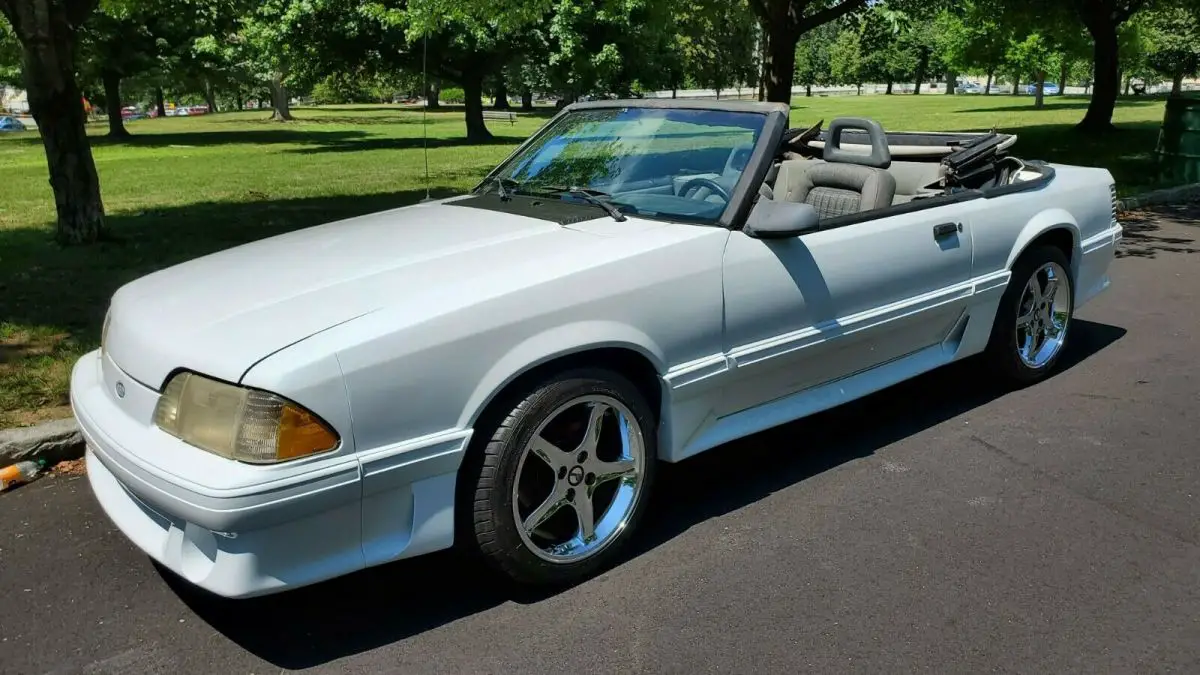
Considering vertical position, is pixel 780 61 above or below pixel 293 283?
above

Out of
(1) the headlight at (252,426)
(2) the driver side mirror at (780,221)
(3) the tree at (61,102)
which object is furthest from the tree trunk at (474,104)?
(1) the headlight at (252,426)

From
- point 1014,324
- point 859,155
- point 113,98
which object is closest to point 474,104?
point 113,98

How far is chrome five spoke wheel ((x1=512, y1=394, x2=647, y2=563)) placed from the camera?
3.12m

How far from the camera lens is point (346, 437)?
2.62 m

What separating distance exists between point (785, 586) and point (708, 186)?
61.3 inches

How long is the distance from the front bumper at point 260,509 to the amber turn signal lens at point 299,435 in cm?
4

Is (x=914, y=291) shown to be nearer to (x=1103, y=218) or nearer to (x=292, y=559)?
(x=1103, y=218)

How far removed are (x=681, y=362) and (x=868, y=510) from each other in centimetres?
101

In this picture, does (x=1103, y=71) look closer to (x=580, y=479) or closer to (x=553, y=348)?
(x=580, y=479)

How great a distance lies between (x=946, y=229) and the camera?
168 inches

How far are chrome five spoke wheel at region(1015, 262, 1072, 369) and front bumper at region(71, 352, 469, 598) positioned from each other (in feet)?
11.0

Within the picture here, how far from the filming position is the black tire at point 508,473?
2912mm

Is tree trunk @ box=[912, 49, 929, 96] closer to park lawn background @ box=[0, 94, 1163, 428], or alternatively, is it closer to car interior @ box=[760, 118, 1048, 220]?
park lawn background @ box=[0, 94, 1163, 428]

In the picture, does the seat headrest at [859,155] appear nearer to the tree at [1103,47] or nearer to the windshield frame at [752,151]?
the windshield frame at [752,151]
